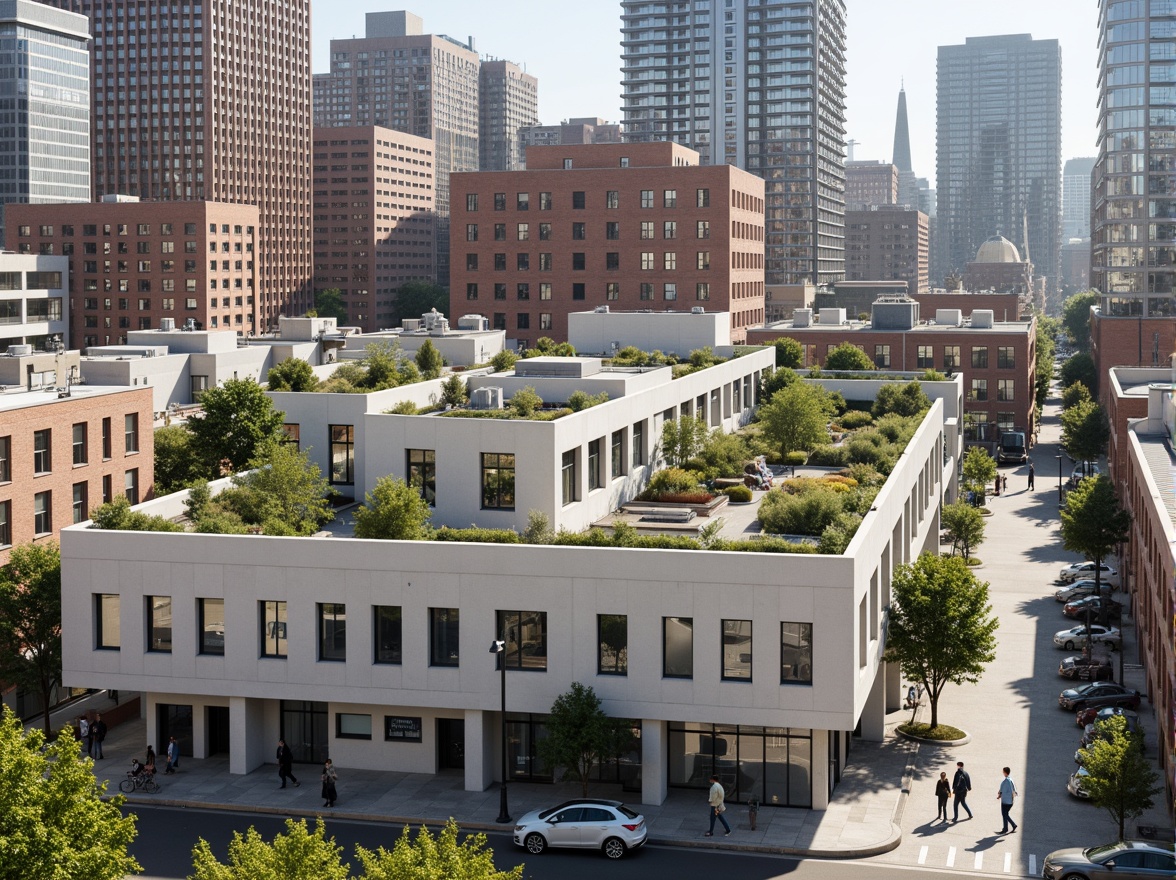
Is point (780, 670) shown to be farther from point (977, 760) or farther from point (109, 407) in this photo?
point (109, 407)

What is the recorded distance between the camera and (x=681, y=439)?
63719 mm

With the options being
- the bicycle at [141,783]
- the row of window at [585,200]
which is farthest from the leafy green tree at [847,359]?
the bicycle at [141,783]

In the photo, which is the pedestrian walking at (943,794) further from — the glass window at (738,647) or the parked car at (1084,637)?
the parked car at (1084,637)

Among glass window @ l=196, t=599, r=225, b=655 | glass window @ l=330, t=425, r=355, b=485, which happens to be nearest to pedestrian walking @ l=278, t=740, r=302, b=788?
glass window @ l=196, t=599, r=225, b=655

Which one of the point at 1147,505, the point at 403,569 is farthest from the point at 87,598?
the point at 1147,505

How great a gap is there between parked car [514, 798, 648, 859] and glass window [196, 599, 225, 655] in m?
12.4

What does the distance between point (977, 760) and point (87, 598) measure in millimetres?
31388

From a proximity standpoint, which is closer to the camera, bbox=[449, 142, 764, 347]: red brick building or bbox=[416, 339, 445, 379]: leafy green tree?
bbox=[416, 339, 445, 379]: leafy green tree

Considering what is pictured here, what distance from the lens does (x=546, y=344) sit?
84312 millimetres

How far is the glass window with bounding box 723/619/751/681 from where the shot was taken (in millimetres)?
41250

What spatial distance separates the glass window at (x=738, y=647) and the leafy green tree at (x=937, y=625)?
35.3 feet

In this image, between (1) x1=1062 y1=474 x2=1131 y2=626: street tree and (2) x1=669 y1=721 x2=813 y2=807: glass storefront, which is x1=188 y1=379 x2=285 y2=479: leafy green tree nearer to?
(2) x1=669 y1=721 x2=813 y2=807: glass storefront

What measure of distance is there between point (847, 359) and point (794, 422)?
175 feet

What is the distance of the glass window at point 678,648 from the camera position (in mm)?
41688
